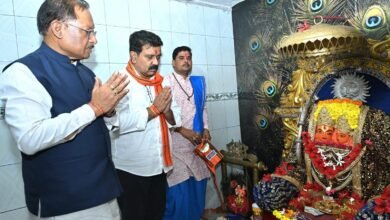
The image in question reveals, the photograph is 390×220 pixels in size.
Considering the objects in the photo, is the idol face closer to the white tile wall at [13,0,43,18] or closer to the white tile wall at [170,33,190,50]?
the white tile wall at [170,33,190,50]

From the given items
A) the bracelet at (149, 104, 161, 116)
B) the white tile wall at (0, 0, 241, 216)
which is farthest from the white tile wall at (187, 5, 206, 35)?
the bracelet at (149, 104, 161, 116)

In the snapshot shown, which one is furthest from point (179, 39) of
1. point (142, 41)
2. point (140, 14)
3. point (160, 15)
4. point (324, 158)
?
point (324, 158)

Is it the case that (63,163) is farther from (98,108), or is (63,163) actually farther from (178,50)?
(178,50)

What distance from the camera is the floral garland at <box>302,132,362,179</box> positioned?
2.21 m

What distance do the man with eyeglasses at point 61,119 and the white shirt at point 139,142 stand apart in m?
0.71

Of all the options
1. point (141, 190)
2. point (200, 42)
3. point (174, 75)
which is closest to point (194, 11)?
point (200, 42)

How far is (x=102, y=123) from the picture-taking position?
4.80 feet

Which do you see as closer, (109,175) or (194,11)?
(109,175)

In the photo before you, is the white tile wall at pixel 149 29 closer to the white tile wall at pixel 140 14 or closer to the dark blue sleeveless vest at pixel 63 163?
the white tile wall at pixel 140 14

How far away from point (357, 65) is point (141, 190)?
6.71 ft

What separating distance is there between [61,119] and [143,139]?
104 centimetres

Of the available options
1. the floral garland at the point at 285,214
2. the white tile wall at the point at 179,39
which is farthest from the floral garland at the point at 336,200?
the white tile wall at the point at 179,39

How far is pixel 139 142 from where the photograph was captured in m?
2.19

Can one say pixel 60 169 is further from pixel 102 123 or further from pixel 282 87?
pixel 282 87
